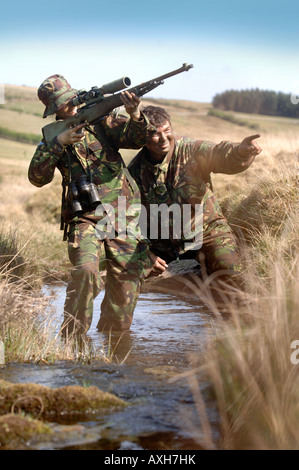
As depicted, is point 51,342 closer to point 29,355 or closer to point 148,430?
point 29,355

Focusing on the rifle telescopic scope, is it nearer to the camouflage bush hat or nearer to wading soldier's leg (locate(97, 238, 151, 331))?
the camouflage bush hat

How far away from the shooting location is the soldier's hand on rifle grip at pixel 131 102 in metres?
5.73

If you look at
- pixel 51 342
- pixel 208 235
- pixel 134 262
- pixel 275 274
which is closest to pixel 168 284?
pixel 208 235

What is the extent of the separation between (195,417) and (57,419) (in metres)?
0.78

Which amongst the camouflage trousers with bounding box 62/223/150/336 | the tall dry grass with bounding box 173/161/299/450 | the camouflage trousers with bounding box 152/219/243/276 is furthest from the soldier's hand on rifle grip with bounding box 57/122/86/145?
the tall dry grass with bounding box 173/161/299/450

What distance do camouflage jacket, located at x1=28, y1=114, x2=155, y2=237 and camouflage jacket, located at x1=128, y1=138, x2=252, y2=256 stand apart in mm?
390

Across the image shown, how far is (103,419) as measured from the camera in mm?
3816

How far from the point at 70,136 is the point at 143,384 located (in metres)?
2.46

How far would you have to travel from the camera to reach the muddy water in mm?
3541

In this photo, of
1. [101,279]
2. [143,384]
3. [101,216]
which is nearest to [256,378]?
[143,384]

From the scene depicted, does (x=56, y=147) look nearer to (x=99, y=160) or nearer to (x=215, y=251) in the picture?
(x=99, y=160)

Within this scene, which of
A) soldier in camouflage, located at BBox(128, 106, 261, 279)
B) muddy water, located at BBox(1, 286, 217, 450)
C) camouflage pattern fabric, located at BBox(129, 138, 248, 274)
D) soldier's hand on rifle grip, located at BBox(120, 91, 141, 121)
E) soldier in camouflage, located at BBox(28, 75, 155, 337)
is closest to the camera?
muddy water, located at BBox(1, 286, 217, 450)

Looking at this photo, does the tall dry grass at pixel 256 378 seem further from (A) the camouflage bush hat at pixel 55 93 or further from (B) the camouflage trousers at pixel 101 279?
(A) the camouflage bush hat at pixel 55 93

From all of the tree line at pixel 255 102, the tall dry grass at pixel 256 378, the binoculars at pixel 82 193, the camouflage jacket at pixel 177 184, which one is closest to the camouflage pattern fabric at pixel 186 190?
the camouflage jacket at pixel 177 184
